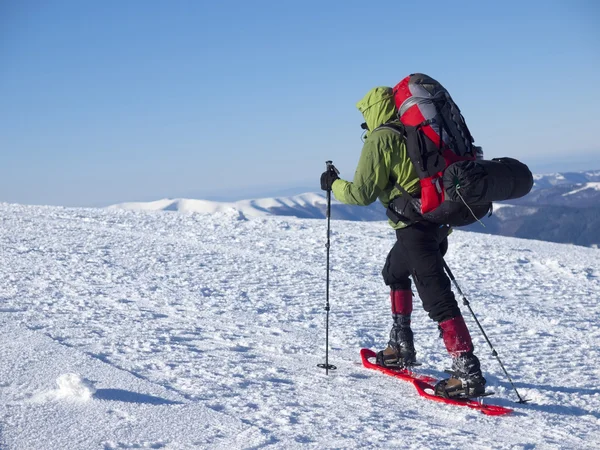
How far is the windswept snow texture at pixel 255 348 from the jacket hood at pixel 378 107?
1.93 metres

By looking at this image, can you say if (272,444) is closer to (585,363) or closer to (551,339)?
(585,363)

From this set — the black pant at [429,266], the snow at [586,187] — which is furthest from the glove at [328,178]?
the snow at [586,187]

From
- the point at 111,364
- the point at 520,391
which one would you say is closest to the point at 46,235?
the point at 111,364

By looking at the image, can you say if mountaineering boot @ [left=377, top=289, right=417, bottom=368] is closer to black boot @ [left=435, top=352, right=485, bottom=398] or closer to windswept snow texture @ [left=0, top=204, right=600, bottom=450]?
windswept snow texture @ [left=0, top=204, right=600, bottom=450]

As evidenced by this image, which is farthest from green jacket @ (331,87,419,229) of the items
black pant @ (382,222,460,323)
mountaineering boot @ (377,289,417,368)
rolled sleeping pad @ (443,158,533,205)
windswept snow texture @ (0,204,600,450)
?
windswept snow texture @ (0,204,600,450)

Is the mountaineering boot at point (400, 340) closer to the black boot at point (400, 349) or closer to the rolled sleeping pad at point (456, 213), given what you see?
the black boot at point (400, 349)

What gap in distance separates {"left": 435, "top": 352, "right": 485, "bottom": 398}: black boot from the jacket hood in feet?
5.80

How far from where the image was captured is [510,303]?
7.35m

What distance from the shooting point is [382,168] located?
3.87 meters

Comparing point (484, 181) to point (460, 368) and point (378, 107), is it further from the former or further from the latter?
point (460, 368)

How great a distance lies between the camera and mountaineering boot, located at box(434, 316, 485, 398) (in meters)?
3.83

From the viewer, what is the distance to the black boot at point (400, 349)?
452cm

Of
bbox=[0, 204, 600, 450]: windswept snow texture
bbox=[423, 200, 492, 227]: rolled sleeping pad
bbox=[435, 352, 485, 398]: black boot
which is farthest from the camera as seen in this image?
bbox=[435, 352, 485, 398]: black boot

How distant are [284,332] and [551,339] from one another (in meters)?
2.80
